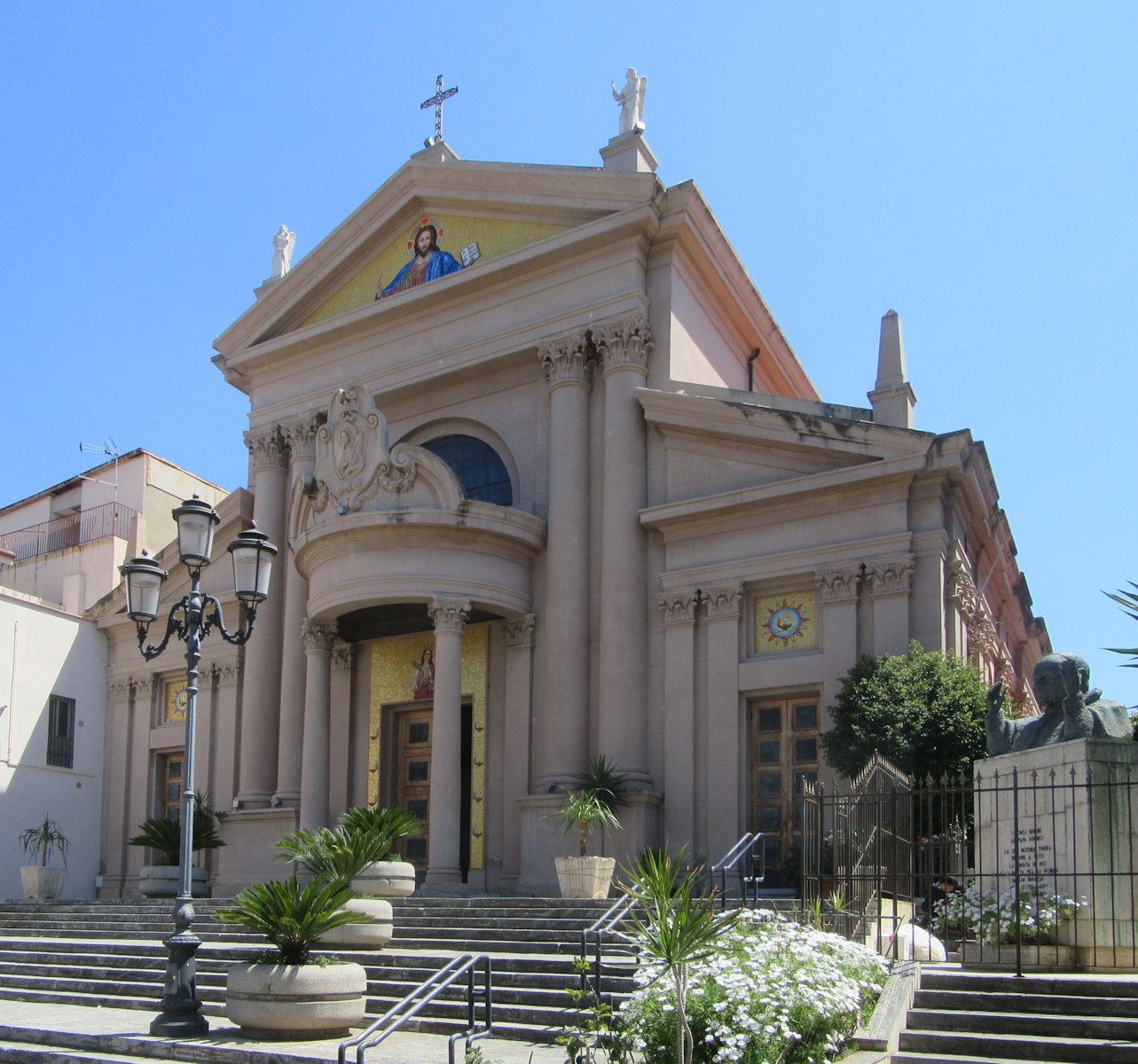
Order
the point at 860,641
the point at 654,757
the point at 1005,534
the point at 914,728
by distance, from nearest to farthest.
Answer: the point at 914,728 < the point at 860,641 < the point at 654,757 < the point at 1005,534

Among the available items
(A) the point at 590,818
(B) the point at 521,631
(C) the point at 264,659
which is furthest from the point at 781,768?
(C) the point at 264,659

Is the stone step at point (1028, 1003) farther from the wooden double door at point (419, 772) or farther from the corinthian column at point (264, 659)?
the corinthian column at point (264, 659)

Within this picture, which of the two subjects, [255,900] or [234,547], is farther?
[234,547]

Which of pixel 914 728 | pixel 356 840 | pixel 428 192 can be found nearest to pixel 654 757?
pixel 914 728

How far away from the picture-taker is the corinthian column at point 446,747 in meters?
20.8

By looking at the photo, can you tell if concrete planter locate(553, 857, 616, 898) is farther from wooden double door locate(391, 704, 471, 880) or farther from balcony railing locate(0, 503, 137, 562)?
balcony railing locate(0, 503, 137, 562)

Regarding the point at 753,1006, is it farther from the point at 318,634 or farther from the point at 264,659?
the point at 264,659

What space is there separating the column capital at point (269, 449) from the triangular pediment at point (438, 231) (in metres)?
1.95

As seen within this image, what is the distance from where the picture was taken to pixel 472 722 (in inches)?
926

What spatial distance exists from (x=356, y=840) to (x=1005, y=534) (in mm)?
15980

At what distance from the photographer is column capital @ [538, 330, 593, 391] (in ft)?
76.9

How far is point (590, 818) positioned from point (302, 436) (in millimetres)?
11733

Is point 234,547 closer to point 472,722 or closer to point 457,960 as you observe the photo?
point 457,960

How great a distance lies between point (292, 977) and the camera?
11984 millimetres
